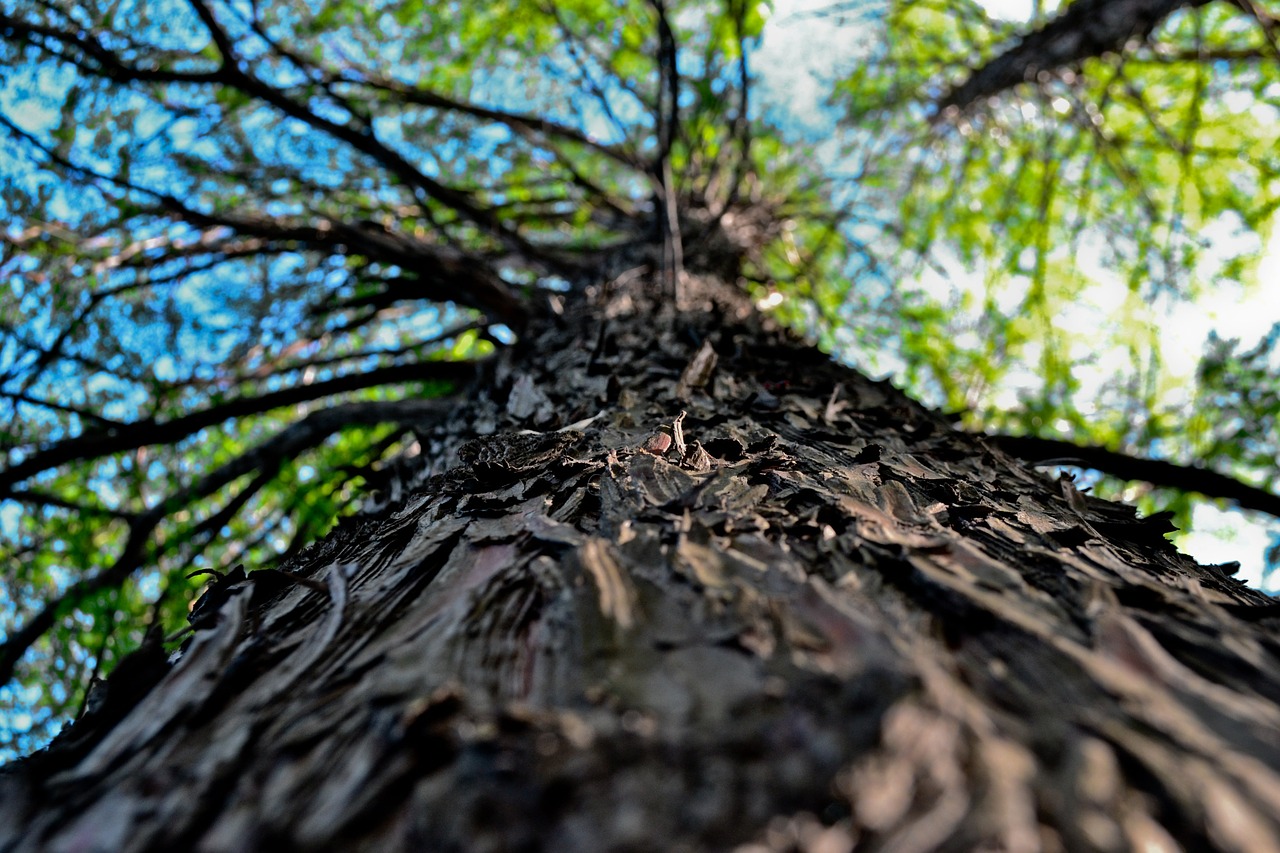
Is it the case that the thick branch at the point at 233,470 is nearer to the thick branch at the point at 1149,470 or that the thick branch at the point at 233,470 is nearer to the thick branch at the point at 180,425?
the thick branch at the point at 180,425

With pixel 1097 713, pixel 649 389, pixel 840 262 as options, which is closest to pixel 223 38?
pixel 649 389

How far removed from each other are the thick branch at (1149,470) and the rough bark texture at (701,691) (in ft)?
3.46

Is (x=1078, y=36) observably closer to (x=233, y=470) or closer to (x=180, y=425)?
(x=233, y=470)

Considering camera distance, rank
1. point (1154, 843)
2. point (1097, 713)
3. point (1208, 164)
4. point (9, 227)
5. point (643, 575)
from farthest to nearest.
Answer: point (1208, 164) → point (9, 227) → point (643, 575) → point (1097, 713) → point (1154, 843)

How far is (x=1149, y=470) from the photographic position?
212 centimetres

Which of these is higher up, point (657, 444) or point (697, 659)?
point (657, 444)

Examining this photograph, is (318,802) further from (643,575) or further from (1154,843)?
(1154,843)

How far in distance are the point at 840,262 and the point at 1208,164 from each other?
3.03 m

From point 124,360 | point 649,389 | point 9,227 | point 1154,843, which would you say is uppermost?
point 9,227

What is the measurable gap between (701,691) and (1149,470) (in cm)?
220

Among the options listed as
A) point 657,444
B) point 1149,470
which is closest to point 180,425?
point 657,444

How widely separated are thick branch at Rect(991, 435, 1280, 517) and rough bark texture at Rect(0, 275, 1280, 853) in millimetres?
1055

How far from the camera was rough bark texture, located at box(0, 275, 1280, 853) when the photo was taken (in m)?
0.44

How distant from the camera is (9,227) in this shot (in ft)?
11.6
